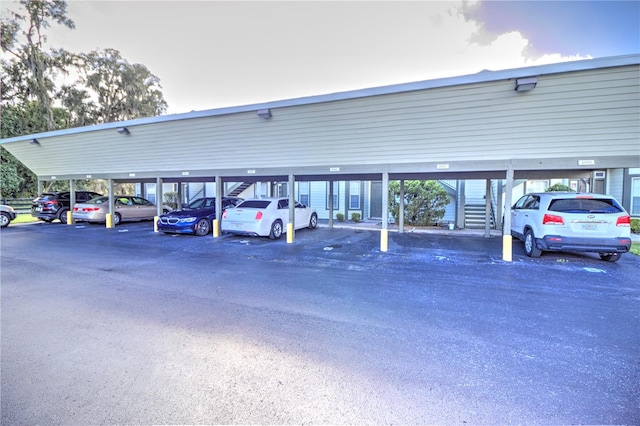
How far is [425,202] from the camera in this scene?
15109 millimetres

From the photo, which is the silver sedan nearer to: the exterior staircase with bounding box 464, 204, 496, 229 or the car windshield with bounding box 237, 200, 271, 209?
the car windshield with bounding box 237, 200, 271, 209

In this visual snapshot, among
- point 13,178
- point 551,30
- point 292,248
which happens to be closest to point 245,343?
point 292,248

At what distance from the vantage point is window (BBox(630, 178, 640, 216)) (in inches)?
505

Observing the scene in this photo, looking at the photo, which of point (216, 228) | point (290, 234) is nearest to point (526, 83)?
point (290, 234)

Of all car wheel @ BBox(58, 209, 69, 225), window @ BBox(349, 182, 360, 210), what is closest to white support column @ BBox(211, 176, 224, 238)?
window @ BBox(349, 182, 360, 210)

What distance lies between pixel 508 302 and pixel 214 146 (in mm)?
10202

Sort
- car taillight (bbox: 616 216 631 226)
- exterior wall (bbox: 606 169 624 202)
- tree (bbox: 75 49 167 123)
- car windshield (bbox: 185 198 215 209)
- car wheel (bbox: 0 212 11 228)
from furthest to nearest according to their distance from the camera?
tree (bbox: 75 49 167 123) < car wheel (bbox: 0 212 11 228) < car windshield (bbox: 185 198 215 209) < exterior wall (bbox: 606 169 624 202) < car taillight (bbox: 616 216 631 226)

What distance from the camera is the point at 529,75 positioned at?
6613 mm

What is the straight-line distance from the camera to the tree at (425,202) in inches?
591

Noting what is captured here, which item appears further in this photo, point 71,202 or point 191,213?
point 71,202

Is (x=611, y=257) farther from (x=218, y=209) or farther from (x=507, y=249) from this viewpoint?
(x=218, y=209)

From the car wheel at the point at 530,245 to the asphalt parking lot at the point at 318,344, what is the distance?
105 centimetres

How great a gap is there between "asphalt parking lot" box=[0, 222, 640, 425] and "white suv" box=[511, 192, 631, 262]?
1.81ft

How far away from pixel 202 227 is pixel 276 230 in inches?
126
